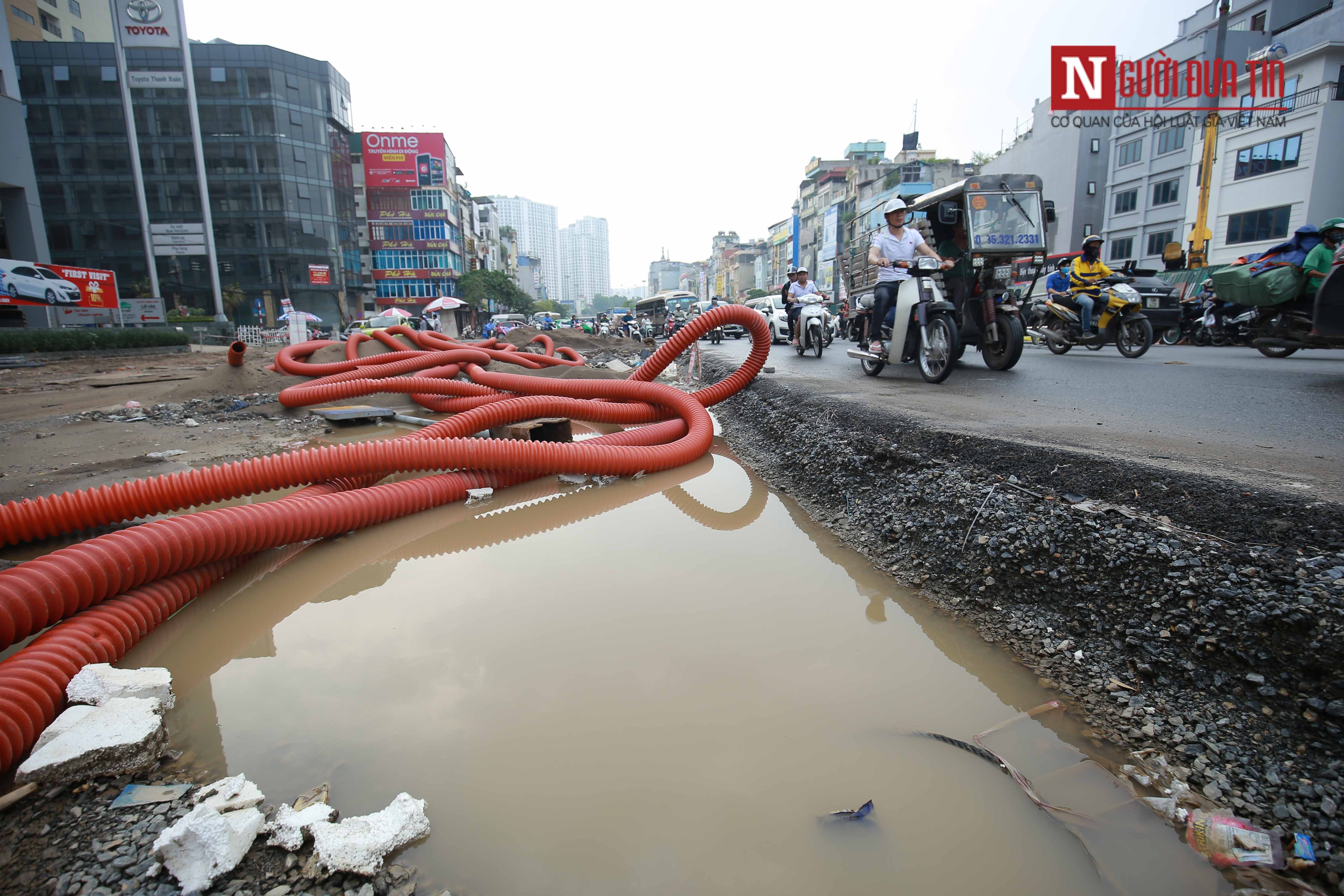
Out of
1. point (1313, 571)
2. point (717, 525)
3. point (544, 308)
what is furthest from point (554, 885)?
point (544, 308)

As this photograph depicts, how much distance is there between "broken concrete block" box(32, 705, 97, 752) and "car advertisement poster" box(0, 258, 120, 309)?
22.7 meters

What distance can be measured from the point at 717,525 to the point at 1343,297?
4871 mm

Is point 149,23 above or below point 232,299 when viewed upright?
above

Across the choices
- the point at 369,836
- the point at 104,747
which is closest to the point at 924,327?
the point at 369,836

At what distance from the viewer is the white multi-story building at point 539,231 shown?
529ft

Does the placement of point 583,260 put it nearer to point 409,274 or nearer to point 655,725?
point 409,274

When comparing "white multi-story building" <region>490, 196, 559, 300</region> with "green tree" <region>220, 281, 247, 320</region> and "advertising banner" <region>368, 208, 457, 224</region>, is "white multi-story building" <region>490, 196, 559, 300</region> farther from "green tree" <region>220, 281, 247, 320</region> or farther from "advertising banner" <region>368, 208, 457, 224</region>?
"green tree" <region>220, 281, 247, 320</region>

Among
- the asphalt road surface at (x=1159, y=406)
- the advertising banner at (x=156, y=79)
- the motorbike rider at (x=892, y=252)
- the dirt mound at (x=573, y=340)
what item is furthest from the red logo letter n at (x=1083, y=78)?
the advertising banner at (x=156, y=79)

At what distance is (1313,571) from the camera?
1.43m

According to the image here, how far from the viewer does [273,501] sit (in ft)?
9.68

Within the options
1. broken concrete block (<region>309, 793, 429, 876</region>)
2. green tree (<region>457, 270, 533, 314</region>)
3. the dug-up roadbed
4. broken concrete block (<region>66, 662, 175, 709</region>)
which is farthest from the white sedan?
green tree (<region>457, 270, 533, 314</region>)

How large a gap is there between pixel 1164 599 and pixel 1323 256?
652 centimetres

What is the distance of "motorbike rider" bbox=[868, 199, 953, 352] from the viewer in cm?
568

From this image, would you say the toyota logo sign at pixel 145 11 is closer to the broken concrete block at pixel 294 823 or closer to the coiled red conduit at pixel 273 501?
the coiled red conduit at pixel 273 501
